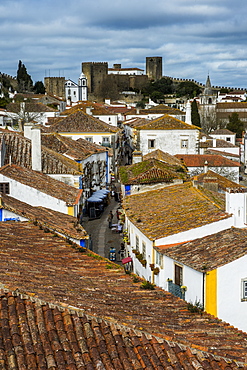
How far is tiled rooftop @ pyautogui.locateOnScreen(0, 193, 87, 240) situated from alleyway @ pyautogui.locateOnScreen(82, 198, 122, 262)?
24.7 feet

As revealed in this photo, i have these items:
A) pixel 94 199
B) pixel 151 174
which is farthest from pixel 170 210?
pixel 94 199

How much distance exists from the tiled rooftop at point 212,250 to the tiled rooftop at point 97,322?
421 centimetres

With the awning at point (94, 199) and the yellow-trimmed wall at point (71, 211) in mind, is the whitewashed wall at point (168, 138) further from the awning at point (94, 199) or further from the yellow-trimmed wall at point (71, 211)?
the yellow-trimmed wall at point (71, 211)

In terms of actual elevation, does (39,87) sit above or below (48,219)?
above

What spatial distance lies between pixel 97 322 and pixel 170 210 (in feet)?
38.9

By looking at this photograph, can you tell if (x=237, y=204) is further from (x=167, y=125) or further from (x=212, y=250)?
(x=167, y=125)

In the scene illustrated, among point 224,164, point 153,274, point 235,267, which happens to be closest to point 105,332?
point 235,267

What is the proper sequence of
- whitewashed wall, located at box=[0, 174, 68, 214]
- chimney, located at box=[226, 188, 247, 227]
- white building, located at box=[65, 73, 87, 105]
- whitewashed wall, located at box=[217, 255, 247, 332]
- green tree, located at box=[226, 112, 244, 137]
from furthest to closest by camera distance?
white building, located at box=[65, 73, 87, 105]
green tree, located at box=[226, 112, 244, 137]
whitewashed wall, located at box=[0, 174, 68, 214]
chimney, located at box=[226, 188, 247, 227]
whitewashed wall, located at box=[217, 255, 247, 332]

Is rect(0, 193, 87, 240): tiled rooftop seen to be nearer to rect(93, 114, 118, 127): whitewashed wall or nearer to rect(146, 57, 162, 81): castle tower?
rect(93, 114, 118, 127): whitewashed wall

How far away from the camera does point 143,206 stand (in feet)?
66.9

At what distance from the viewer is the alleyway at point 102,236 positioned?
2488 centimetres

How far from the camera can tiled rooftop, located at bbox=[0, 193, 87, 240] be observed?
13.9m

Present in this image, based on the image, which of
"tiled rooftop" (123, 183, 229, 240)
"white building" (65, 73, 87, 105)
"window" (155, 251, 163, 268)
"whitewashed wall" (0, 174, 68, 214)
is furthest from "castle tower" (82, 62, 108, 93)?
"window" (155, 251, 163, 268)

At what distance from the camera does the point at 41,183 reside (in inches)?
745
